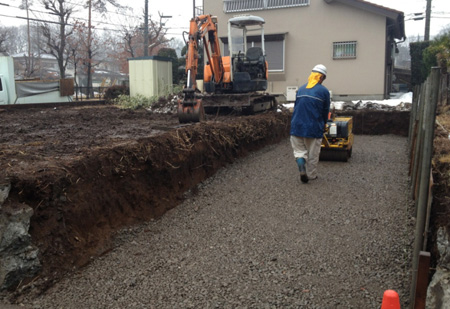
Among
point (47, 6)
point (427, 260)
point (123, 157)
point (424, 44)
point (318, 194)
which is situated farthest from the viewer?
point (47, 6)

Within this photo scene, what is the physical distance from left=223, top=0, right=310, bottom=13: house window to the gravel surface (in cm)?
→ 1445

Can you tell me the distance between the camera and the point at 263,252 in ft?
14.9

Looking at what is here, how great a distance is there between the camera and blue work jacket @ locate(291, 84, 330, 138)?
22.4 feet

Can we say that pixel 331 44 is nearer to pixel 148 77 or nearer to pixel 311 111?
pixel 148 77

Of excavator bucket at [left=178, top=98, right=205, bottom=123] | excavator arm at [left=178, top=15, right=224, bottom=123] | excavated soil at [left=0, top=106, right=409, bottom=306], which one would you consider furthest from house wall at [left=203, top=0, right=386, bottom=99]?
excavated soil at [left=0, top=106, right=409, bottom=306]

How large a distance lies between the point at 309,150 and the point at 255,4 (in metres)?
15.2

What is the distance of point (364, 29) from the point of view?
18.6m

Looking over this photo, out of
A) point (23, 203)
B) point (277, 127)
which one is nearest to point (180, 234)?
point (23, 203)

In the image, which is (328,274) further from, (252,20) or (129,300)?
(252,20)

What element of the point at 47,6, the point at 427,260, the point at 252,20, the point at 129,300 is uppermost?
the point at 47,6

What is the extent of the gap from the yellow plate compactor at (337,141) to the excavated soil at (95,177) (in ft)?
5.13

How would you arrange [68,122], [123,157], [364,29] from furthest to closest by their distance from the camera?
[364,29]
[68,122]
[123,157]

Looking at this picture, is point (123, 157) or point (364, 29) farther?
point (364, 29)

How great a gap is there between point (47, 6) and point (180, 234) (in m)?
27.2
